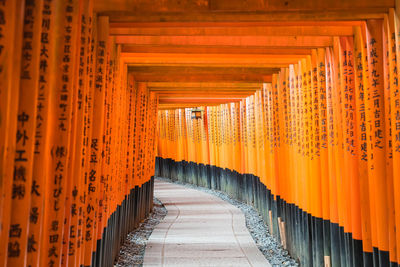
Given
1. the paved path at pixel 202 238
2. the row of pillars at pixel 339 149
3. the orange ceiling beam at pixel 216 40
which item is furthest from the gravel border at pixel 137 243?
the orange ceiling beam at pixel 216 40

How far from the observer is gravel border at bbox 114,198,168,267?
567 centimetres

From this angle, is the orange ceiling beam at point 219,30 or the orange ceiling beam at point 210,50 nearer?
the orange ceiling beam at point 219,30

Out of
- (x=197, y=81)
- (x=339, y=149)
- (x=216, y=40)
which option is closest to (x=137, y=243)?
(x=197, y=81)

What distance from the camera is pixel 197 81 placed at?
7445mm

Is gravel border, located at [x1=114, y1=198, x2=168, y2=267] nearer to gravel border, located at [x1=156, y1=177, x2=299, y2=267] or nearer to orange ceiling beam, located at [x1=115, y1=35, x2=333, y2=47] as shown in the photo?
gravel border, located at [x1=156, y1=177, x2=299, y2=267]

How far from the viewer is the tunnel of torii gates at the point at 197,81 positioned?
211cm

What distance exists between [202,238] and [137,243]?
116 cm

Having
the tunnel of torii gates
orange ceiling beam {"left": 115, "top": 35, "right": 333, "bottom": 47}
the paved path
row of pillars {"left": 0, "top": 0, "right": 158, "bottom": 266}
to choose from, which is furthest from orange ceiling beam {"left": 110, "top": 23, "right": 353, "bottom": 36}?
the paved path

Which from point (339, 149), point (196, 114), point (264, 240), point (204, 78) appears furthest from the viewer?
point (196, 114)

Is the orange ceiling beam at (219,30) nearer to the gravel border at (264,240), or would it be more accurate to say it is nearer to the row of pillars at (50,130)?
the row of pillars at (50,130)

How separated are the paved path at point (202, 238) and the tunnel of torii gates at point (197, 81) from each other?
2.05 ft

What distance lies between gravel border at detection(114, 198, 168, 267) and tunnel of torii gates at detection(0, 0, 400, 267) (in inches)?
9.9

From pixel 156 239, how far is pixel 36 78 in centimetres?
525

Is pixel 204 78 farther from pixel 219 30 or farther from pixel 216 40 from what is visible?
pixel 219 30
